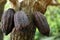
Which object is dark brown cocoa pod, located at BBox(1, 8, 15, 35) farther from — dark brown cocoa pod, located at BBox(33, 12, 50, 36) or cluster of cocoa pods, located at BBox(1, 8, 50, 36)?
dark brown cocoa pod, located at BBox(33, 12, 50, 36)

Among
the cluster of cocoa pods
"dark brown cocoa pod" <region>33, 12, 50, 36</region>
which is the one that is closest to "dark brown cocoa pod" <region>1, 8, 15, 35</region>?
the cluster of cocoa pods

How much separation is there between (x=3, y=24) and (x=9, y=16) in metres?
0.05

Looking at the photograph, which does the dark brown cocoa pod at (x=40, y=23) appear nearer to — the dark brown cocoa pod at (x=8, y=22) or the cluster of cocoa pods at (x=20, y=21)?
the cluster of cocoa pods at (x=20, y=21)

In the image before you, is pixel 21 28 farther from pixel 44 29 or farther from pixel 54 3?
pixel 54 3

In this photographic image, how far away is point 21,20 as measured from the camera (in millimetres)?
945

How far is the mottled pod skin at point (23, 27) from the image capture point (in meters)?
0.94

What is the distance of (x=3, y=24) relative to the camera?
3.32 feet

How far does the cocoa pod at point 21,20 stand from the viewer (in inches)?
36.8

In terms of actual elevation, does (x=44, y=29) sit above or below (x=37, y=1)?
below

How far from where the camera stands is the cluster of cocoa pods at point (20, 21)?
94 cm

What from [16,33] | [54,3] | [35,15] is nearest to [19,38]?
[16,33]

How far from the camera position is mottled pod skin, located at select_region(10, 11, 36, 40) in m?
0.94

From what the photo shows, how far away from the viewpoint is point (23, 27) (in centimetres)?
94

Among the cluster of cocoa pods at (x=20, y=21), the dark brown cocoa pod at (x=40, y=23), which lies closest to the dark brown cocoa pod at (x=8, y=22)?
the cluster of cocoa pods at (x=20, y=21)
